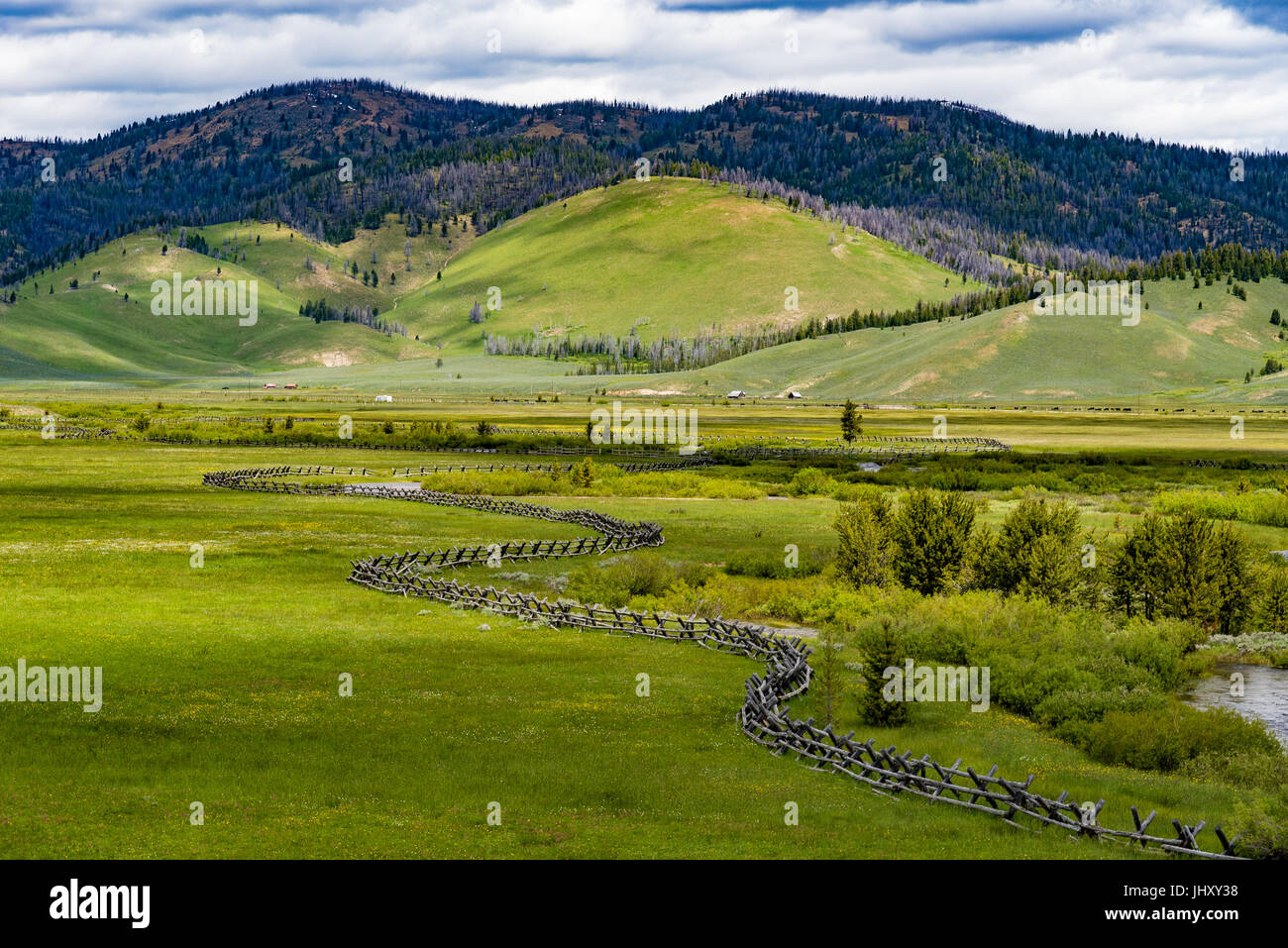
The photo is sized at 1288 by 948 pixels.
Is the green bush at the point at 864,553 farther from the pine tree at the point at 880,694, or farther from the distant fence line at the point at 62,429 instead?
the distant fence line at the point at 62,429

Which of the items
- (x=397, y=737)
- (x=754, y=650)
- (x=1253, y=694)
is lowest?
(x=1253, y=694)

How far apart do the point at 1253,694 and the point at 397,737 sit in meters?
22.6

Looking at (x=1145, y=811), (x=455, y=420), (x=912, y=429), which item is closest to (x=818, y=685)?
(x=1145, y=811)

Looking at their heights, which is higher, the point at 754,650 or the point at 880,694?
the point at 880,694

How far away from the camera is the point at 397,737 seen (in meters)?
26.0

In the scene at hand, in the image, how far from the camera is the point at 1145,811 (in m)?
22.8

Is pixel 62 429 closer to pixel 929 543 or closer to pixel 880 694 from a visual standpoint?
pixel 929 543

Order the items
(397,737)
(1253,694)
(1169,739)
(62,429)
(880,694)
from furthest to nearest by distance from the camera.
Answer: (62,429) < (1253,694) < (880,694) < (1169,739) < (397,737)

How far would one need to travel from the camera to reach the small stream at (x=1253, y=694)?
100ft

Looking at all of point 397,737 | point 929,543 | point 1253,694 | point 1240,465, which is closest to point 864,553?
point 929,543

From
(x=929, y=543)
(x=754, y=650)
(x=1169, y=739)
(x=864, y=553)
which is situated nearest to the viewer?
(x=1169, y=739)

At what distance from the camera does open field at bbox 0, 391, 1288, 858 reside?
19.9 metres

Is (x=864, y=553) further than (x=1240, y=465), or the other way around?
(x=1240, y=465)
